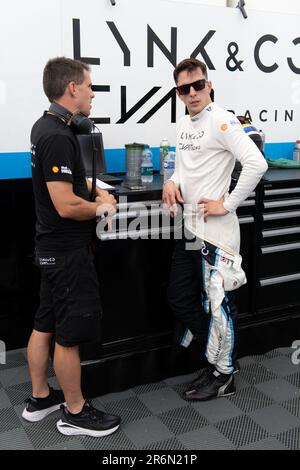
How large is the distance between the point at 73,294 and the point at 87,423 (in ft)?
1.97

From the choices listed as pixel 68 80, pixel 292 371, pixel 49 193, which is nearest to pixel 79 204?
pixel 49 193

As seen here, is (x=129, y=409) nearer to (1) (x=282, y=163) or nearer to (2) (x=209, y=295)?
(2) (x=209, y=295)

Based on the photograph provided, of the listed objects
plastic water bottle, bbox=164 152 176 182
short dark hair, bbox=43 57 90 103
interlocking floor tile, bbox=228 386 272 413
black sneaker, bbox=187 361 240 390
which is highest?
short dark hair, bbox=43 57 90 103

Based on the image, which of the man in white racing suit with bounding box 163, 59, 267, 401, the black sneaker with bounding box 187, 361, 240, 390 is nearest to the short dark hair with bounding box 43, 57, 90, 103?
the man in white racing suit with bounding box 163, 59, 267, 401

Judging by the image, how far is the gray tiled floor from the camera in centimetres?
213

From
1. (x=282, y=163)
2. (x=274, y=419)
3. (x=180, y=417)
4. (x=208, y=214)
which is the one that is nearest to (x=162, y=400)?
(x=180, y=417)

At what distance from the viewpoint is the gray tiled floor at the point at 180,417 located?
6.98ft

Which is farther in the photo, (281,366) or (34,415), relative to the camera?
(281,366)

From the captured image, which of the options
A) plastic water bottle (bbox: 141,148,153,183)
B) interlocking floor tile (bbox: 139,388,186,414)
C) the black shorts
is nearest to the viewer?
the black shorts

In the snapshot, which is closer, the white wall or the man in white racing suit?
the man in white racing suit

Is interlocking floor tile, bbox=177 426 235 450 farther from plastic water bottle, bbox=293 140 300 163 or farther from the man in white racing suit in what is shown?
plastic water bottle, bbox=293 140 300 163

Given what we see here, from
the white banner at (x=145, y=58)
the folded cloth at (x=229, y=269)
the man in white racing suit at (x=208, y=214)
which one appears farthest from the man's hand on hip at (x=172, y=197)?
the white banner at (x=145, y=58)

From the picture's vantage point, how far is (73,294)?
2016 millimetres

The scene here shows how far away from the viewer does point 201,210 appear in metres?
2.25
